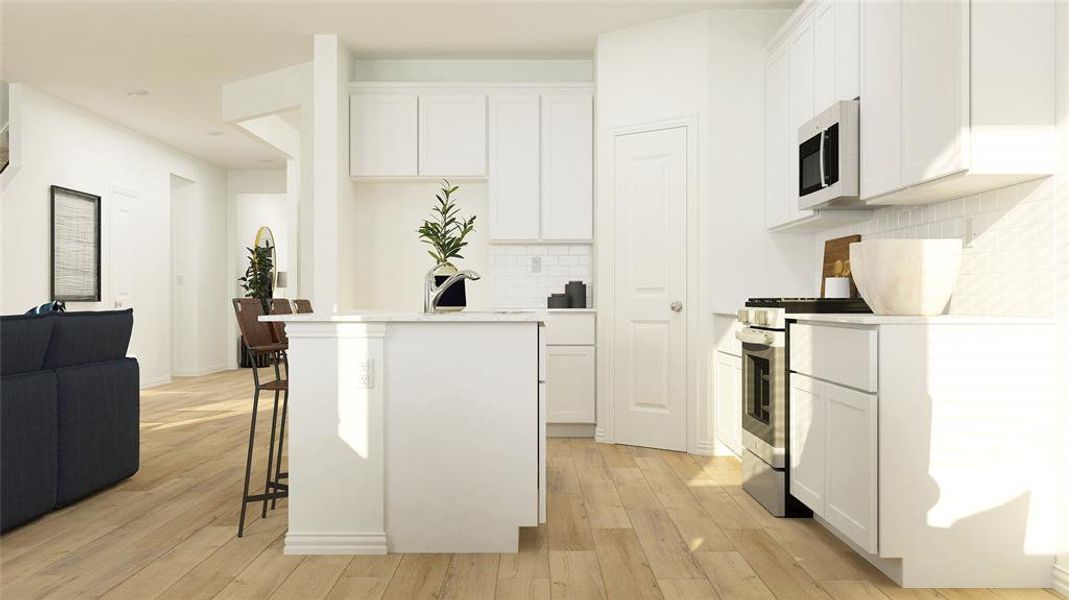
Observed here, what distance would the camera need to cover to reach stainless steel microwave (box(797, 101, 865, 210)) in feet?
12.0

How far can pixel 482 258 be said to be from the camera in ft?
20.9

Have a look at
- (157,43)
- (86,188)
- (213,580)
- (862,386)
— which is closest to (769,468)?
(862,386)

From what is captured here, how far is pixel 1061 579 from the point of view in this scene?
2594mm

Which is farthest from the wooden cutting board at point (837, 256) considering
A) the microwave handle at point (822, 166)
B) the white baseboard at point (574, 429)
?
the white baseboard at point (574, 429)

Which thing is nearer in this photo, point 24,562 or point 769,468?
point 24,562

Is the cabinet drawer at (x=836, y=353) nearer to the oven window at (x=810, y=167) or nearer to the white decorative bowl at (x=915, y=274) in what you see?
the white decorative bowl at (x=915, y=274)

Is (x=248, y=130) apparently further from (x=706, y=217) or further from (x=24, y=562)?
(x=24, y=562)

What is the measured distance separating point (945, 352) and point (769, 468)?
117 centimetres

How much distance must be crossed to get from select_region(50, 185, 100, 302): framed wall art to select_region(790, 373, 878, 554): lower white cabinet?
666 centimetres

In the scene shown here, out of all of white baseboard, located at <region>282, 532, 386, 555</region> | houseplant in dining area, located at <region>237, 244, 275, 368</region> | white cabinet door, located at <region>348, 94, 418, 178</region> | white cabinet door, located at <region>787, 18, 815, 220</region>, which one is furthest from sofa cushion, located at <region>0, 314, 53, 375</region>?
houseplant in dining area, located at <region>237, 244, 275, 368</region>

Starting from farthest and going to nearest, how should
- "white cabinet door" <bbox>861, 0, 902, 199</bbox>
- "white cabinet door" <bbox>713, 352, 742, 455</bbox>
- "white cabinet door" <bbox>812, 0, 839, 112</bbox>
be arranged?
"white cabinet door" <bbox>713, 352, 742, 455</bbox> < "white cabinet door" <bbox>812, 0, 839, 112</bbox> < "white cabinet door" <bbox>861, 0, 902, 199</bbox>

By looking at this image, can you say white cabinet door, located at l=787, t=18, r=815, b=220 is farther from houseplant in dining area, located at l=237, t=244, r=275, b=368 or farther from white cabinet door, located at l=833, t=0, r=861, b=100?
houseplant in dining area, located at l=237, t=244, r=275, b=368

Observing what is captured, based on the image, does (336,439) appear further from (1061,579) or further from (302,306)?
(1061,579)

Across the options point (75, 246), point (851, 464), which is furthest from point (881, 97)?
point (75, 246)
